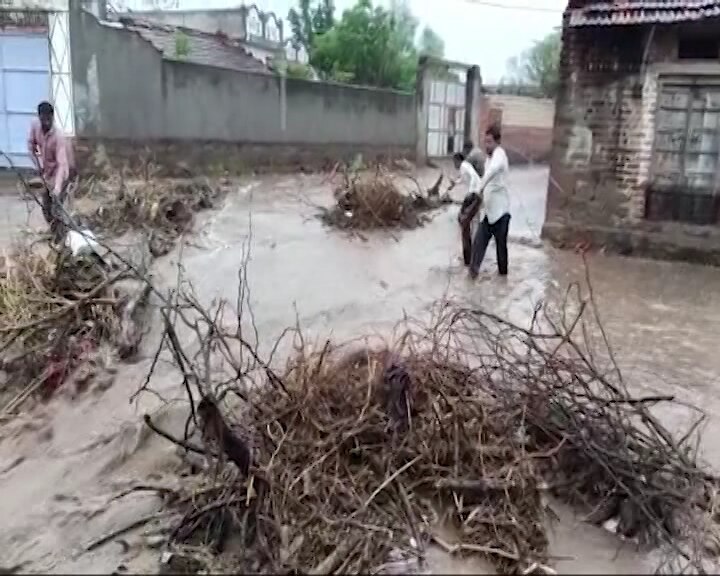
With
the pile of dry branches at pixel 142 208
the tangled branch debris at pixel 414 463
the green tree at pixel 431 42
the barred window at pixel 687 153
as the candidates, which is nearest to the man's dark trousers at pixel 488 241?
the barred window at pixel 687 153

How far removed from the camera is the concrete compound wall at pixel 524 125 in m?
24.8

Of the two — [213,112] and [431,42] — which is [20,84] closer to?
[213,112]

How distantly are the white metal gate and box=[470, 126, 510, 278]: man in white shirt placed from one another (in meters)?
13.7

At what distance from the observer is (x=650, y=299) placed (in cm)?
829

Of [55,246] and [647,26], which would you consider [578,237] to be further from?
[55,246]

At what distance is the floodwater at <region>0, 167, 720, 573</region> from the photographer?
14.7ft

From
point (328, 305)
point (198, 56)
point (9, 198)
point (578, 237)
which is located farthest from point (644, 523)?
point (198, 56)

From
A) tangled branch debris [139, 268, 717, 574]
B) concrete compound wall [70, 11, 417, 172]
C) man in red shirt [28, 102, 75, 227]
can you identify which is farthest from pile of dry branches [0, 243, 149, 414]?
concrete compound wall [70, 11, 417, 172]

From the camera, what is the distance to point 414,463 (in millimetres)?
4266

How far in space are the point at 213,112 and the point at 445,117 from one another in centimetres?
879

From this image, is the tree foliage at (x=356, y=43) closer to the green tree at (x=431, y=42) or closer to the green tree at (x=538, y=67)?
the green tree at (x=538, y=67)

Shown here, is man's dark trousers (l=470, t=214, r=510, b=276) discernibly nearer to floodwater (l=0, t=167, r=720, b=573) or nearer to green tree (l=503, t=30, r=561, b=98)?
floodwater (l=0, t=167, r=720, b=573)

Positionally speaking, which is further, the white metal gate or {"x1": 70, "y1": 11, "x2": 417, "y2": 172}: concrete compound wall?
the white metal gate

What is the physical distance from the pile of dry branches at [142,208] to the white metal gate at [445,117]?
1173 centimetres
